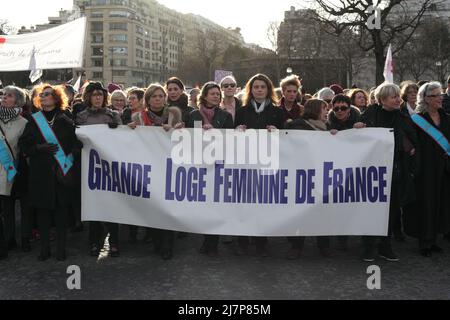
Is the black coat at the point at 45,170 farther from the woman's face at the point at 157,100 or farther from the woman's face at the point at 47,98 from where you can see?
the woman's face at the point at 157,100

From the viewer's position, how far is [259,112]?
5469mm

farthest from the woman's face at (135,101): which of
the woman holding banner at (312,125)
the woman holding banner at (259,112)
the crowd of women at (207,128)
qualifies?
the woman holding banner at (312,125)

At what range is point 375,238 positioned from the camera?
5324 mm

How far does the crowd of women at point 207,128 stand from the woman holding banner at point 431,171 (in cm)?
1

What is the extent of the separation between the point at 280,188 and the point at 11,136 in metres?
3.16

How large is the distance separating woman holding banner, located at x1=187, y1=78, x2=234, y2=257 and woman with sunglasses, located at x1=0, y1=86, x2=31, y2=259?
2013 mm

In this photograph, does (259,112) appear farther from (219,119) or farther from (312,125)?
(312,125)

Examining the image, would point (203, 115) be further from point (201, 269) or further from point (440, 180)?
point (440, 180)

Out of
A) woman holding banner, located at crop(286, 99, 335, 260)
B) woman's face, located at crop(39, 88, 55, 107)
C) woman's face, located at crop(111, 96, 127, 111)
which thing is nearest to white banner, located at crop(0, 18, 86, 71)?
woman's face, located at crop(111, 96, 127, 111)

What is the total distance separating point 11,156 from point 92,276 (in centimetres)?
186

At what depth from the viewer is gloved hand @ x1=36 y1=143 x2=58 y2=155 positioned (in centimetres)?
518

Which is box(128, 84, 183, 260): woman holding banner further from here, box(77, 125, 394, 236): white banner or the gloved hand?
the gloved hand

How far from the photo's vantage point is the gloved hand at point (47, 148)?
518 centimetres

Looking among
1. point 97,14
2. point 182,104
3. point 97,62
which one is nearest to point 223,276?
point 182,104
